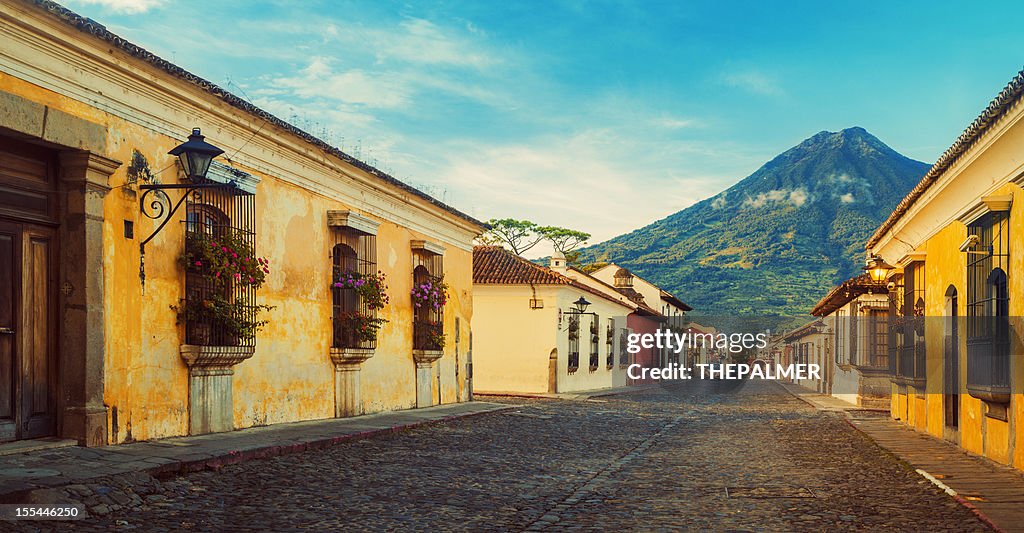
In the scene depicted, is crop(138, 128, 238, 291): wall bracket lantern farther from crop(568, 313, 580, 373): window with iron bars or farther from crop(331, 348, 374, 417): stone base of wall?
crop(568, 313, 580, 373): window with iron bars

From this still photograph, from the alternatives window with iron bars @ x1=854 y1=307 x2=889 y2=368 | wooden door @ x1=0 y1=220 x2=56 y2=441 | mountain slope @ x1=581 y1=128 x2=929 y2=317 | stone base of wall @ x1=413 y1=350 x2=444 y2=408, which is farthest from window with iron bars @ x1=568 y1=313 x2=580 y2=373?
mountain slope @ x1=581 y1=128 x2=929 y2=317

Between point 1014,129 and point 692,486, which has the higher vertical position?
point 1014,129

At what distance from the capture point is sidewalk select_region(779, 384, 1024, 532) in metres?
6.43

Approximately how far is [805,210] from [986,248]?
11602 centimetres

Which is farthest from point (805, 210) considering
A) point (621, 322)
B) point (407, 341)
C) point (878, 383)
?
point (407, 341)

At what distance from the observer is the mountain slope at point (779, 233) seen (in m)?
102

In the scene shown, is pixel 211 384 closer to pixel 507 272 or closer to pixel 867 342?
pixel 867 342

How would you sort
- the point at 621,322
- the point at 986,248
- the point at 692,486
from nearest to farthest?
the point at 692,486 → the point at 986,248 → the point at 621,322

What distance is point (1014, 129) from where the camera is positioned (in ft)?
27.9

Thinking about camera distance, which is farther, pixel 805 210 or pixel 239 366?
pixel 805 210

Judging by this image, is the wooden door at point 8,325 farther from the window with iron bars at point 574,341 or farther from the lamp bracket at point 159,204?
the window with iron bars at point 574,341

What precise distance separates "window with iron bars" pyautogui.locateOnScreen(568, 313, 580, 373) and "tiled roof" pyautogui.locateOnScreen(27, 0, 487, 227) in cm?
1317

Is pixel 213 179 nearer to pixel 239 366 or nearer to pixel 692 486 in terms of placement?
pixel 239 366

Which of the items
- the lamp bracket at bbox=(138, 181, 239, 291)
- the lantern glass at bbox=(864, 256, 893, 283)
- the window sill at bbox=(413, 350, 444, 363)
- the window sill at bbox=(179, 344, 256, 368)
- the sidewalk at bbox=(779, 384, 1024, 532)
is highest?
the lamp bracket at bbox=(138, 181, 239, 291)
